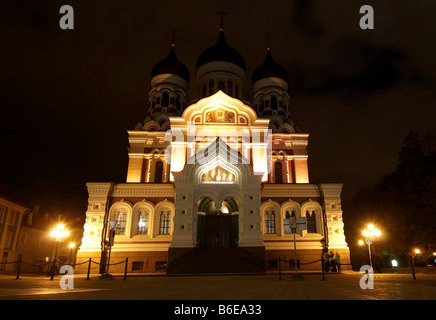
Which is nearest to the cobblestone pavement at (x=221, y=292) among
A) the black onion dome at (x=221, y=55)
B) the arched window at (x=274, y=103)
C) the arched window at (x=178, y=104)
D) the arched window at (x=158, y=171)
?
the arched window at (x=158, y=171)

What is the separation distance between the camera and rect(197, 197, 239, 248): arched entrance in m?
23.0

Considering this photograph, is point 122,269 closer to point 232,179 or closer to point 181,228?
point 181,228

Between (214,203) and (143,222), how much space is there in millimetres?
5792

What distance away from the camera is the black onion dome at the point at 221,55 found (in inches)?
1298

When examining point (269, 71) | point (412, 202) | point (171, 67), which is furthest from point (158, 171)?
point (412, 202)

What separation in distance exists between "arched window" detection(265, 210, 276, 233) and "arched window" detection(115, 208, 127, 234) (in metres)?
10.5

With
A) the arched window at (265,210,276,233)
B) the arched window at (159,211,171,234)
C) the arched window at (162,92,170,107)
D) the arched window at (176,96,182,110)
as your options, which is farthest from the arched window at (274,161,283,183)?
the arched window at (162,92,170,107)

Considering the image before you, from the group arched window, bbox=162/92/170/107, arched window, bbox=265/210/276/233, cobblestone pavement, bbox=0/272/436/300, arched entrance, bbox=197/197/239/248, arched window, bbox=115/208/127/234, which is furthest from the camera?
arched window, bbox=162/92/170/107

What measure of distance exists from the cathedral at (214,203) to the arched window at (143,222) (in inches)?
2.9

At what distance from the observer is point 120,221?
24.0m

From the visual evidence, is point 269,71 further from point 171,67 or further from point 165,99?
point 165,99

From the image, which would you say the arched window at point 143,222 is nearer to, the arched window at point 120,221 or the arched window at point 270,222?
the arched window at point 120,221

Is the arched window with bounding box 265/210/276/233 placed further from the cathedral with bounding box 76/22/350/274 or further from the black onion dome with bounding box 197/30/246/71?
the black onion dome with bounding box 197/30/246/71
